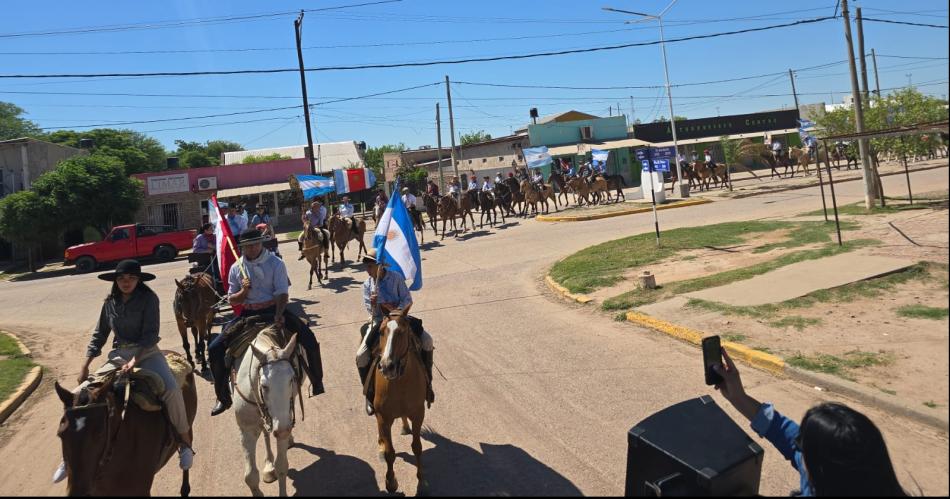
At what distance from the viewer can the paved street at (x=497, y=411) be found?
5156 mm

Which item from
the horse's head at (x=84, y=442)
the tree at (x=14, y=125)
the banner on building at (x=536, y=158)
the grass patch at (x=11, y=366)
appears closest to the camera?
the horse's head at (x=84, y=442)

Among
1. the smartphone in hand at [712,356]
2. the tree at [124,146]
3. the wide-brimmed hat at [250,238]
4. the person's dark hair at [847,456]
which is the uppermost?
the tree at [124,146]

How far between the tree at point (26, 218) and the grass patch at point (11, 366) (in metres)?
19.0

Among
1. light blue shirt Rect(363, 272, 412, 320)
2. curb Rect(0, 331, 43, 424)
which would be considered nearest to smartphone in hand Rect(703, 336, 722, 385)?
light blue shirt Rect(363, 272, 412, 320)

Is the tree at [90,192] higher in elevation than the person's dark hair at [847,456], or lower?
higher

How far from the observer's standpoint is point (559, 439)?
580 centimetres

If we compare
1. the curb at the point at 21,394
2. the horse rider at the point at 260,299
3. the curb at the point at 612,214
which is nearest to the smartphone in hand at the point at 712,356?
the horse rider at the point at 260,299

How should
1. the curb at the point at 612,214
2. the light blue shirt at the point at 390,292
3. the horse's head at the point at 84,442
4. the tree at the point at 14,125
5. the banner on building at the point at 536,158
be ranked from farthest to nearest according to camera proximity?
the tree at the point at 14,125
the banner on building at the point at 536,158
the curb at the point at 612,214
the light blue shirt at the point at 390,292
the horse's head at the point at 84,442

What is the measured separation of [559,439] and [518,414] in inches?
33.1

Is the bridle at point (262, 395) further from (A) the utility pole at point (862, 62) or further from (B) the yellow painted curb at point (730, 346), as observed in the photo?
(A) the utility pole at point (862, 62)

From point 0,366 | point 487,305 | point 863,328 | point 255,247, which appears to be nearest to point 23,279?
point 0,366

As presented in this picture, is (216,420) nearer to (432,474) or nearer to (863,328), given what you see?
(432,474)

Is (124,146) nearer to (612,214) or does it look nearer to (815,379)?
(612,214)

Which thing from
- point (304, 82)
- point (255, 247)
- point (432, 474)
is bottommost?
point (432, 474)
